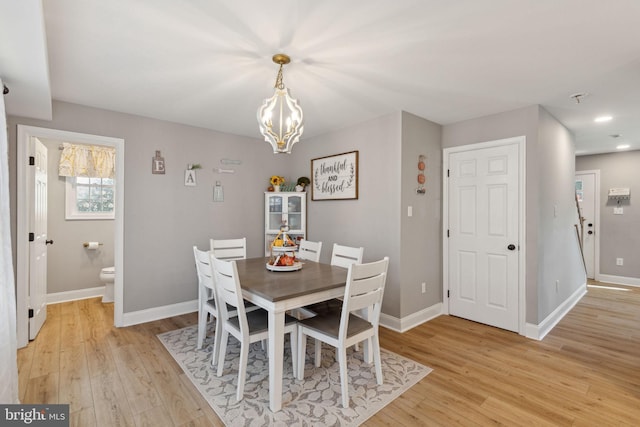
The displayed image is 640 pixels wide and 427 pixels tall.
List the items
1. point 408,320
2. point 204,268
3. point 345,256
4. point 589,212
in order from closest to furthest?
point 204,268 → point 345,256 → point 408,320 → point 589,212

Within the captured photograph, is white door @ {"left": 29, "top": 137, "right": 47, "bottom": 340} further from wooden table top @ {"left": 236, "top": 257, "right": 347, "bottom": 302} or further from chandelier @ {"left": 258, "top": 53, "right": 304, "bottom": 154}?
chandelier @ {"left": 258, "top": 53, "right": 304, "bottom": 154}

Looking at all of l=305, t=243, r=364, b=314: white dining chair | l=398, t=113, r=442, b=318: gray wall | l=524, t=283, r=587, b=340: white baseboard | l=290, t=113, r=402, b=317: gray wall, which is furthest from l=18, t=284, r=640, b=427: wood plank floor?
l=290, t=113, r=402, b=317: gray wall

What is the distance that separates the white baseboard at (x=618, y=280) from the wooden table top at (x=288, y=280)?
217 inches

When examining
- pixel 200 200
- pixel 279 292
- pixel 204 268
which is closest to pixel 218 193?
pixel 200 200

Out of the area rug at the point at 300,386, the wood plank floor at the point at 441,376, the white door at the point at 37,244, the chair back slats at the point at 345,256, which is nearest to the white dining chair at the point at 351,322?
the area rug at the point at 300,386

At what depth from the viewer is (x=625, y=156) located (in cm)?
521

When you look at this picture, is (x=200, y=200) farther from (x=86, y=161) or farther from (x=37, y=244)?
(x=86, y=161)

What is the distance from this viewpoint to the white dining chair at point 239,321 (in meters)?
2.04

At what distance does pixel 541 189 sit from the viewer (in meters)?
3.20

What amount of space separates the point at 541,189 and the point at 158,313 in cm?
439

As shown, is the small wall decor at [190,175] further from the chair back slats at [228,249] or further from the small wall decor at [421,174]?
the small wall decor at [421,174]

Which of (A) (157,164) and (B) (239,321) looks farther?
(A) (157,164)

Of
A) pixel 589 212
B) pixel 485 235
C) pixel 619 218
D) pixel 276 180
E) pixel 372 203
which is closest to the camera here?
pixel 485 235

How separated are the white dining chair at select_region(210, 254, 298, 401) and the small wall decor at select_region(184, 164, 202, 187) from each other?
185cm
